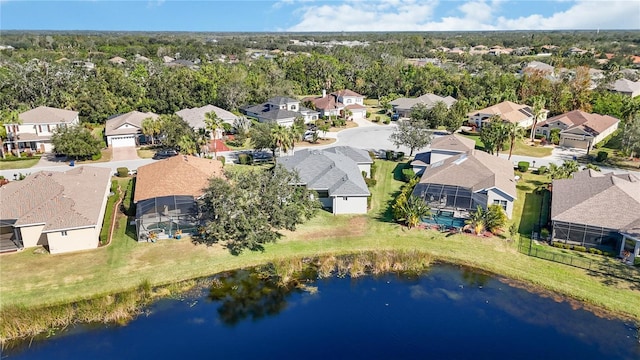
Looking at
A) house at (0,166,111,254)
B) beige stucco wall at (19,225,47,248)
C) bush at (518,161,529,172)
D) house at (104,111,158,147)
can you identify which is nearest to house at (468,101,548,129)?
bush at (518,161,529,172)

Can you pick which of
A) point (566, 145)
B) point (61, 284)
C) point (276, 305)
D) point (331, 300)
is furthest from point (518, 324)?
point (566, 145)

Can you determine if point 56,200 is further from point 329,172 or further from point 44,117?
point 44,117

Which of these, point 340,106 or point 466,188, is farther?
point 340,106

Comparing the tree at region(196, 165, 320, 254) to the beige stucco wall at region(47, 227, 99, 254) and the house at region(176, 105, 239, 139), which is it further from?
the house at region(176, 105, 239, 139)

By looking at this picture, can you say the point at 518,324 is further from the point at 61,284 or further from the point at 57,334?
the point at 61,284

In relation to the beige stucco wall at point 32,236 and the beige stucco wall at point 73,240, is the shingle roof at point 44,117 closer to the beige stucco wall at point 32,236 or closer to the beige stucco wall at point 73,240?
the beige stucco wall at point 32,236

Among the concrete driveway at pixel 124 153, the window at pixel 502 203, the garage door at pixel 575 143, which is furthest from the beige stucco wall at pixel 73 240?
the garage door at pixel 575 143

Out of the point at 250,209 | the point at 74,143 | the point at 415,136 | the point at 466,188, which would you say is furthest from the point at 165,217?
the point at 415,136
